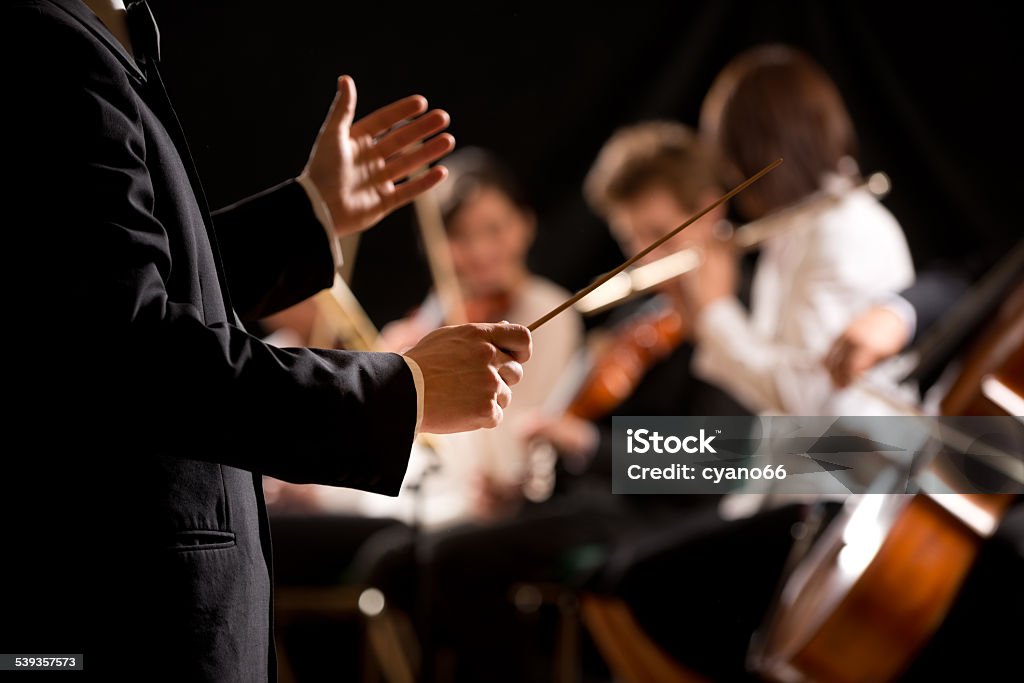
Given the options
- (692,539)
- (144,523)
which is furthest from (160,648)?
(692,539)

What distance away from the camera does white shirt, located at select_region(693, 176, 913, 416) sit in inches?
67.6

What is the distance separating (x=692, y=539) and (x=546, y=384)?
2.17ft

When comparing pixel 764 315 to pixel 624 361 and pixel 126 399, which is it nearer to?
pixel 624 361

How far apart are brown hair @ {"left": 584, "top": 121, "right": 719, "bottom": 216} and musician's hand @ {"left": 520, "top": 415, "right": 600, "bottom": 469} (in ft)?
1.51

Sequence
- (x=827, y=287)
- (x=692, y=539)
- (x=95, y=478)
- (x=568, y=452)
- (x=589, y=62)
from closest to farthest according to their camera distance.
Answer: (x=95, y=478)
(x=692, y=539)
(x=827, y=287)
(x=568, y=452)
(x=589, y=62)

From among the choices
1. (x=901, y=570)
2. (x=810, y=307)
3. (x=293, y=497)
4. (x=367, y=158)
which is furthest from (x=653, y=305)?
(x=367, y=158)

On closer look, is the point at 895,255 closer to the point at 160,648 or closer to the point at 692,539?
the point at 692,539

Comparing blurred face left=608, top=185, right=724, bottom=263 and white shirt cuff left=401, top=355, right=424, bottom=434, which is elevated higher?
white shirt cuff left=401, top=355, right=424, bottom=434

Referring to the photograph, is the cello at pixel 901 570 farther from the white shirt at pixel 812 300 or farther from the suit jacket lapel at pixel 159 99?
the suit jacket lapel at pixel 159 99

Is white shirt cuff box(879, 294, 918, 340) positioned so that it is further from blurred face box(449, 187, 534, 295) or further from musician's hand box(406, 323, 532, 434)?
musician's hand box(406, 323, 532, 434)

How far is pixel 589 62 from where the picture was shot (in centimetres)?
235

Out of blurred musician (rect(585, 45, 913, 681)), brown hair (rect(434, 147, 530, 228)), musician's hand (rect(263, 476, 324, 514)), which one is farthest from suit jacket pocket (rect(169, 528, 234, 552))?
brown hair (rect(434, 147, 530, 228))

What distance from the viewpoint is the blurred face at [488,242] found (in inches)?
88.1

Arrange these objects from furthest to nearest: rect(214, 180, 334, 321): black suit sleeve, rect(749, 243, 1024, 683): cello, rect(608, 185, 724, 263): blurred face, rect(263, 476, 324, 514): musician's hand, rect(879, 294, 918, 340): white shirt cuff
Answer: rect(263, 476, 324, 514): musician's hand → rect(608, 185, 724, 263): blurred face → rect(879, 294, 918, 340): white shirt cuff → rect(749, 243, 1024, 683): cello → rect(214, 180, 334, 321): black suit sleeve
